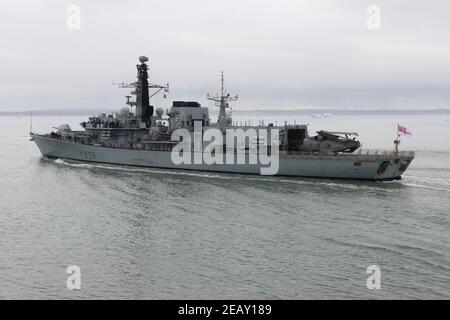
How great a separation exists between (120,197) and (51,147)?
104ft

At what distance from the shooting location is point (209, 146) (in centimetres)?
5397

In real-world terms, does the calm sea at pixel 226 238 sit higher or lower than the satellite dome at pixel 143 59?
lower

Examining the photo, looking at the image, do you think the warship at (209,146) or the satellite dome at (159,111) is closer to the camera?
the warship at (209,146)

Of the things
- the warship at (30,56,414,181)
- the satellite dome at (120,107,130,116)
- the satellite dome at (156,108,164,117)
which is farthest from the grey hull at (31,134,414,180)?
the satellite dome at (156,108,164,117)

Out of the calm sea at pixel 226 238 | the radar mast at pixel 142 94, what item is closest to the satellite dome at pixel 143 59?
the radar mast at pixel 142 94

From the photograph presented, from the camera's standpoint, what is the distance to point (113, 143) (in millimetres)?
61156

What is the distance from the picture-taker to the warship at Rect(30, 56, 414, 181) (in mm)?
47312

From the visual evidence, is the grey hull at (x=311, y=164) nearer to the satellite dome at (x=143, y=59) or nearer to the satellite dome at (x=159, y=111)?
the satellite dome at (x=159, y=111)

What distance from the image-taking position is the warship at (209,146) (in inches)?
1863

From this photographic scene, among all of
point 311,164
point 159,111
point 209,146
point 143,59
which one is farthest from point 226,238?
point 143,59

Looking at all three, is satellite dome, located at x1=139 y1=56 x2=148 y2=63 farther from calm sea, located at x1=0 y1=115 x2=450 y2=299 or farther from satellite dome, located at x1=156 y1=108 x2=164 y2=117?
calm sea, located at x1=0 y1=115 x2=450 y2=299

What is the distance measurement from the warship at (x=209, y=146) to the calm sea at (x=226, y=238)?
261cm
